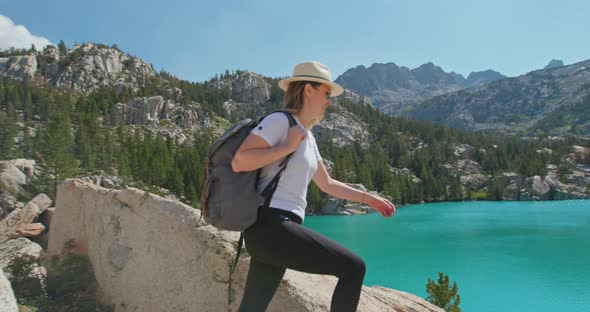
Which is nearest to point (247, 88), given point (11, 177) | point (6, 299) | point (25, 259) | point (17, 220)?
point (11, 177)

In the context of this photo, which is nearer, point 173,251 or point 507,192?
point 173,251

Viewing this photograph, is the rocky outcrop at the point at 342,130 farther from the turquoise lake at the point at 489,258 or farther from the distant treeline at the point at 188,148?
the turquoise lake at the point at 489,258

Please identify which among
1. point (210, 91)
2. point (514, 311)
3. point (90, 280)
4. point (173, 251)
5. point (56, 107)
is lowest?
point (514, 311)

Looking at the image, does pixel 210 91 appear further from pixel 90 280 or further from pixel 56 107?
pixel 90 280

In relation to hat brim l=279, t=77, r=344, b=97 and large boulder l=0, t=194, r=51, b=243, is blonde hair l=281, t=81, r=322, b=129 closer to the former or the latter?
hat brim l=279, t=77, r=344, b=97

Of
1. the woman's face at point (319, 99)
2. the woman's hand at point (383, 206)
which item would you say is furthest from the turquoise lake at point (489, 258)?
the woman's face at point (319, 99)

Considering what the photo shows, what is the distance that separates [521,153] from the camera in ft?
409

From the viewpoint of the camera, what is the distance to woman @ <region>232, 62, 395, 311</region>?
7.20ft

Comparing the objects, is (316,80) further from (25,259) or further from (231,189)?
(25,259)

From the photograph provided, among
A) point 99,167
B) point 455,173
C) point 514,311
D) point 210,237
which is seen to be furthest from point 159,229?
point 455,173

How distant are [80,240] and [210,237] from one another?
368cm

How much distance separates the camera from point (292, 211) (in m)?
2.31

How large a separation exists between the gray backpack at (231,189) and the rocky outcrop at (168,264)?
1.86 metres

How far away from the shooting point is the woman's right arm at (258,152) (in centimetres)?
217
